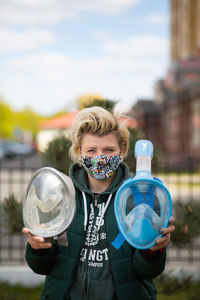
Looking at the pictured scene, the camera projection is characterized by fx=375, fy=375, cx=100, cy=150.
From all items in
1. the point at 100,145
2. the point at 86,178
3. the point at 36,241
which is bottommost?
the point at 36,241

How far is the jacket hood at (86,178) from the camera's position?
1631 millimetres

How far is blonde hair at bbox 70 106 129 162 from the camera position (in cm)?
159

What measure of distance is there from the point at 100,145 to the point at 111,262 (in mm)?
484

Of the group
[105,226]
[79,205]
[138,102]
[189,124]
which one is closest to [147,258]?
Result: [105,226]

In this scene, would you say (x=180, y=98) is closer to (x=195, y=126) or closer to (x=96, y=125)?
(x=195, y=126)

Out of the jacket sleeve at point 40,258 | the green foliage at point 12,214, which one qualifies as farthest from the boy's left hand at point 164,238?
the green foliage at point 12,214

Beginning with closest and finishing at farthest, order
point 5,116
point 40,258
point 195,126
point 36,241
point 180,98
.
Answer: point 36,241 → point 40,258 → point 195,126 → point 180,98 → point 5,116

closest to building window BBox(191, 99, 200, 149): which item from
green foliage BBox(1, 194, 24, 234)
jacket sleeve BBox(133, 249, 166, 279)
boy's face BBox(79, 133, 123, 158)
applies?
green foliage BBox(1, 194, 24, 234)

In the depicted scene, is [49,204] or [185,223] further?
[185,223]

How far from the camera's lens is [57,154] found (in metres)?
2.81

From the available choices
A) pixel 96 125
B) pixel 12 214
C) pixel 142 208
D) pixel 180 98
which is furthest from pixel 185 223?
pixel 180 98

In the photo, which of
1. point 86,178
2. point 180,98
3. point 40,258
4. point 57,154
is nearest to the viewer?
point 40,258

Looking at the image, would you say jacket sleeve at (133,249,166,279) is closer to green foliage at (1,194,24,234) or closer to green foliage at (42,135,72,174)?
green foliage at (42,135,72,174)

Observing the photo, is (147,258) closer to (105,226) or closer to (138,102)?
(105,226)
